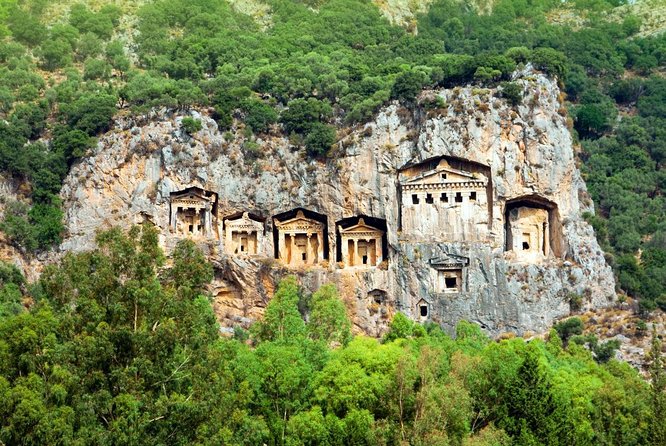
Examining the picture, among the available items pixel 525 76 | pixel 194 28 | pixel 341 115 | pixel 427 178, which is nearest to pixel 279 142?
pixel 341 115

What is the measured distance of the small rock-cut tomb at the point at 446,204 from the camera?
77125 mm

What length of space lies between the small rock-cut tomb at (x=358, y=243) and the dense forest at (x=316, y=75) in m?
5.75

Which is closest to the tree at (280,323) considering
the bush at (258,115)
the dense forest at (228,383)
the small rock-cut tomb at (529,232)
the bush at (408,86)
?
the dense forest at (228,383)

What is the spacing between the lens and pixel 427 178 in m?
77.8

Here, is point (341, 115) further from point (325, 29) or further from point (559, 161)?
point (325, 29)

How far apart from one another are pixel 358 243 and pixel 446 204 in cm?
637

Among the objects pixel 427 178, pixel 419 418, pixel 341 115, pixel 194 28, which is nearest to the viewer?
pixel 419 418

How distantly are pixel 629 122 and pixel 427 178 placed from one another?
31027 millimetres

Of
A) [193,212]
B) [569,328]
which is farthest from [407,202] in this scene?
[193,212]

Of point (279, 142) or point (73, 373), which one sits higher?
point (279, 142)

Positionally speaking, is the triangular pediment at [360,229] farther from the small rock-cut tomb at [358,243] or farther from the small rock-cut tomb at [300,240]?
the small rock-cut tomb at [300,240]

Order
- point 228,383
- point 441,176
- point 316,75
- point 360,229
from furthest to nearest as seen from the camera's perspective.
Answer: point 316,75 < point 360,229 < point 441,176 < point 228,383

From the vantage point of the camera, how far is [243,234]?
265ft

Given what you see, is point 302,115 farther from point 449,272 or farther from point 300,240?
point 449,272
